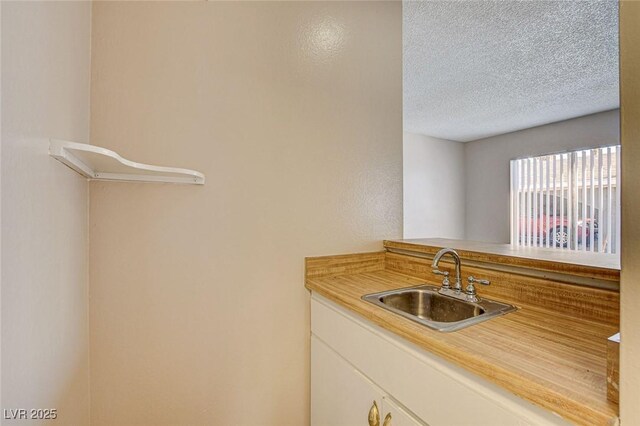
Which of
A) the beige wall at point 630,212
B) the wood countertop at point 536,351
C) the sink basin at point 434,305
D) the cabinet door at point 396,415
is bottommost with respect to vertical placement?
the cabinet door at point 396,415

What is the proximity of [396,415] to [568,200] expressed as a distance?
4.94m

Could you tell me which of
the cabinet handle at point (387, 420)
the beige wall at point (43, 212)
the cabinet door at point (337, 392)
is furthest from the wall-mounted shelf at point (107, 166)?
the cabinet handle at point (387, 420)

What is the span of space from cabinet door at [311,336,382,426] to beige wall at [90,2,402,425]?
101 mm

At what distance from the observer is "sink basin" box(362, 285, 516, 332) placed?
103 centimetres

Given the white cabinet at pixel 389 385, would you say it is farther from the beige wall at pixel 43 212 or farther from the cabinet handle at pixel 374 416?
the beige wall at pixel 43 212

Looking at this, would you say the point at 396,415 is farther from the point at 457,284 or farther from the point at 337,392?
the point at 457,284

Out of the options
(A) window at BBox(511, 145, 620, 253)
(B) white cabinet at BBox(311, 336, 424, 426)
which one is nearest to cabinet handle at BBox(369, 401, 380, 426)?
(B) white cabinet at BBox(311, 336, 424, 426)

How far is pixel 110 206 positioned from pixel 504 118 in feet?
16.2

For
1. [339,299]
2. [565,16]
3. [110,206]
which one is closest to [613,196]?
[565,16]

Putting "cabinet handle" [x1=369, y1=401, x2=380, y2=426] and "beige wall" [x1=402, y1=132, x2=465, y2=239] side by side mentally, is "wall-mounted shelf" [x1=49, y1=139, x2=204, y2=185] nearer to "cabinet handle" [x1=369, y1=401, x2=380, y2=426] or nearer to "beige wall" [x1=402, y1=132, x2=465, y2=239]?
"cabinet handle" [x1=369, y1=401, x2=380, y2=426]

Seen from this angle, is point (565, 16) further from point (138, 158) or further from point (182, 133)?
point (138, 158)

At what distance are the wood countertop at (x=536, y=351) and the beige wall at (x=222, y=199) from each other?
46cm

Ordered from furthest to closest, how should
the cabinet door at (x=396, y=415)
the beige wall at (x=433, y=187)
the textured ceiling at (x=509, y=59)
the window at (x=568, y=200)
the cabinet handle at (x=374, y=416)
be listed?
the beige wall at (x=433, y=187) → the window at (x=568, y=200) → the textured ceiling at (x=509, y=59) → the cabinet handle at (x=374, y=416) → the cabinet door at (x=396, y=415)

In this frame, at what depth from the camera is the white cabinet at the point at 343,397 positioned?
91 cm
